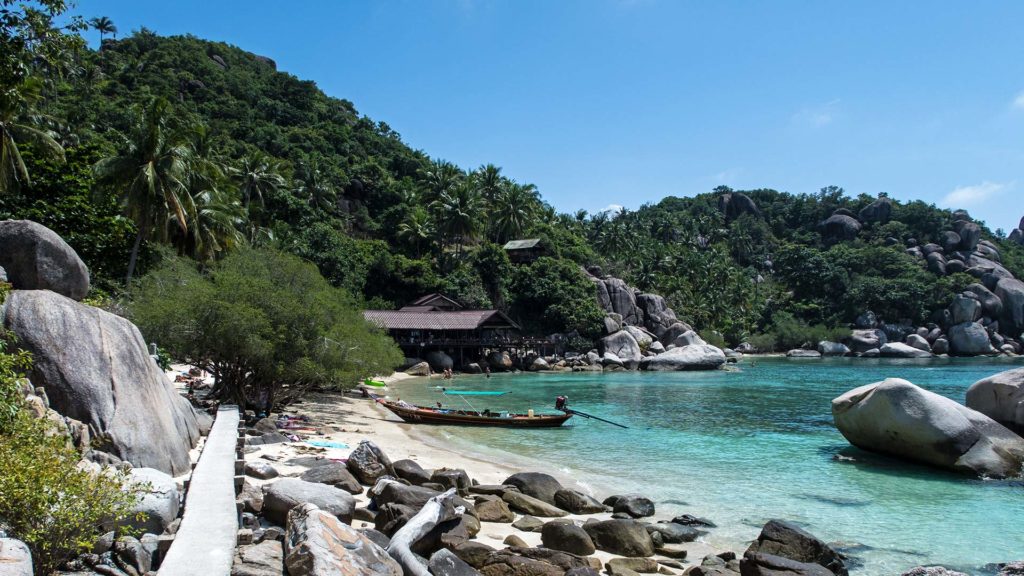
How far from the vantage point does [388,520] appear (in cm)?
941

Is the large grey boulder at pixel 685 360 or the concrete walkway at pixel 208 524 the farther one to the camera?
the large grey boulder at pixel 685 360

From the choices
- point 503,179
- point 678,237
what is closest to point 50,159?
point 503,179

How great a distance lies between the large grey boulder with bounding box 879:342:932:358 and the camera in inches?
2805

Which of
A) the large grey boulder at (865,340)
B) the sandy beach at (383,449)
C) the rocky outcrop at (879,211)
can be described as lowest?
the sandy beach at (383,449)

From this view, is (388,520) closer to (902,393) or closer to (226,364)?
(226,364)

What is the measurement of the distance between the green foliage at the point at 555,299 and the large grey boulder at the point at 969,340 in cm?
4606

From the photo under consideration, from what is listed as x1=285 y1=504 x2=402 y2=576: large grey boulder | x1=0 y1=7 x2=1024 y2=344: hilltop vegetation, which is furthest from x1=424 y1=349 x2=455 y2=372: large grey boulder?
x1=285 y1=504 x2=402 y2=576: large grey boulder

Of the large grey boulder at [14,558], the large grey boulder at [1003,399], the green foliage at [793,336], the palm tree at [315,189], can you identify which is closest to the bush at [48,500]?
the large grey boulder at [14,558]

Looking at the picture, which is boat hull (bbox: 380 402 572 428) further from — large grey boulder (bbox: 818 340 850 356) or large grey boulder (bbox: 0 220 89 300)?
large grey boulder (bbox: 818 340 850 356)

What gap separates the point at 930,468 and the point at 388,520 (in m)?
14.6

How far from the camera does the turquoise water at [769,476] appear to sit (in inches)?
452

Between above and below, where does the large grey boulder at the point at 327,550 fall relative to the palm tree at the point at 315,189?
below

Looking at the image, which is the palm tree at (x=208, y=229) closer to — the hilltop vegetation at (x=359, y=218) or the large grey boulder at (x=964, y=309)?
the hilltop vegetation at (x=359, y=218)

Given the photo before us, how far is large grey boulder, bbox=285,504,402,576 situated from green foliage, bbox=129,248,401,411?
38.9 feet
